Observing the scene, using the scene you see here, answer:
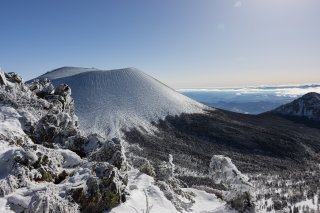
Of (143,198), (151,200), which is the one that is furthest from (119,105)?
(143,198)

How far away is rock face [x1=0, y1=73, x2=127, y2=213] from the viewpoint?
65.7ft

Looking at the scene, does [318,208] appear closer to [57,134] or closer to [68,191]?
[57,134]

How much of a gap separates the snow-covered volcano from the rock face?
8812 centimetres

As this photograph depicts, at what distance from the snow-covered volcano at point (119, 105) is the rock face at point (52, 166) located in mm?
88121

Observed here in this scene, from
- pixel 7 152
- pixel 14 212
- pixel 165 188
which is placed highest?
pixel 7 152

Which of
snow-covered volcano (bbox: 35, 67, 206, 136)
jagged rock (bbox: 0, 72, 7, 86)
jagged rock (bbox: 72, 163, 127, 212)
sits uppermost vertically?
jagged rock (bbox: 0, 72, 7, 86)

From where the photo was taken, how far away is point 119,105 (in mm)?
164000

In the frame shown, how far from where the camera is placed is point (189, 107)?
602ft

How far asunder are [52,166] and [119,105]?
140 m

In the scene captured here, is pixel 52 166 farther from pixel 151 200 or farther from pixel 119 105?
pixel 119 105

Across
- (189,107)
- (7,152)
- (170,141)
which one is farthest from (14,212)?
(189,107)

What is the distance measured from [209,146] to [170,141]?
1480 cm

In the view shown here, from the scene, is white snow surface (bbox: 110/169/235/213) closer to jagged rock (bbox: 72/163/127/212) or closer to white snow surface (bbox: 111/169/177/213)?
white snow surface (bbox: 111/169/177/213)

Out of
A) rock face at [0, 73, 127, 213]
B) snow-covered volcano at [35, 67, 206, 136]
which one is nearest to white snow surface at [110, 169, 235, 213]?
rock face at [0, 73, 127, 213]
